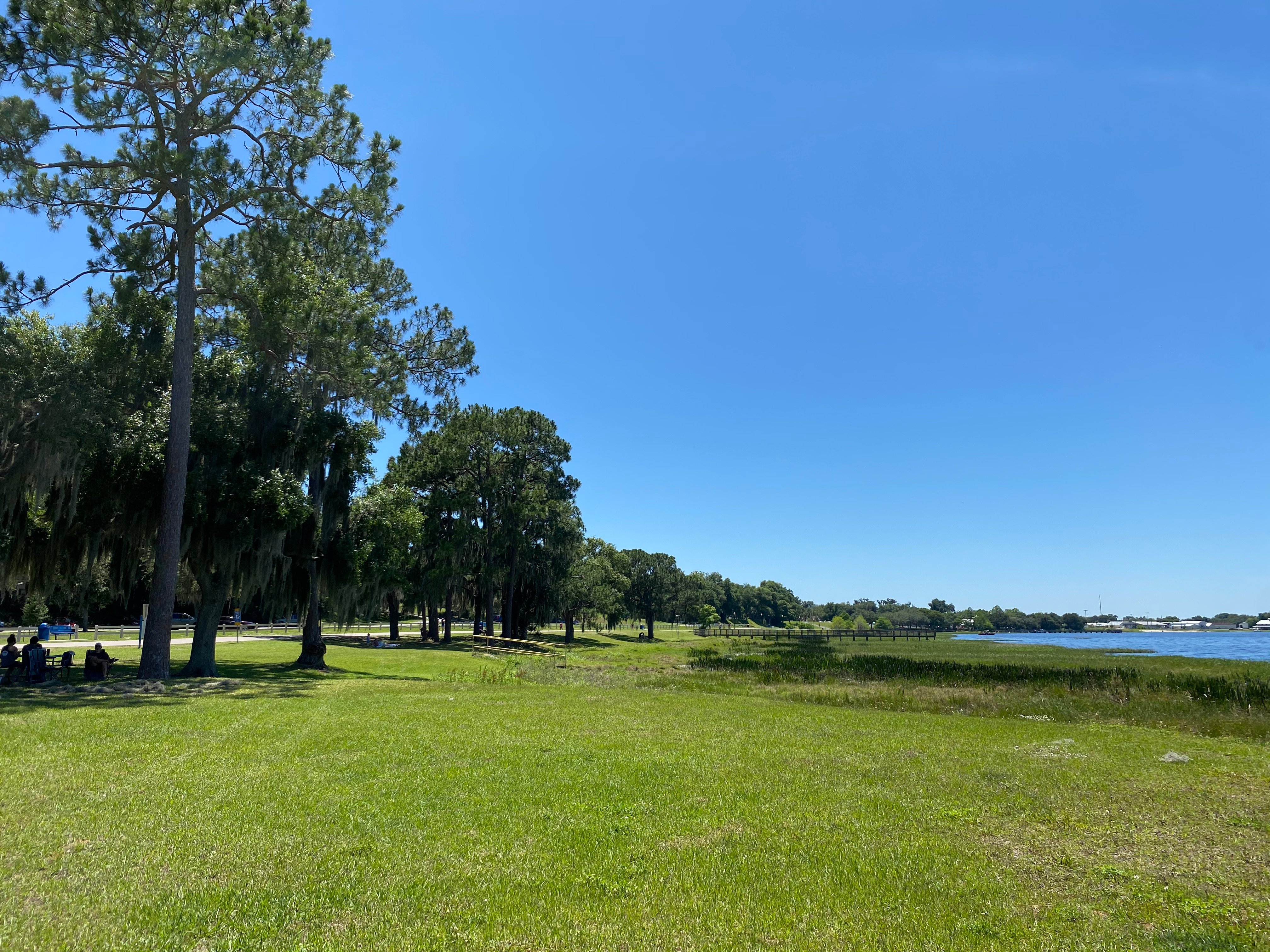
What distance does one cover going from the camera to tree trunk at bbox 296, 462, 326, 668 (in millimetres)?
25641

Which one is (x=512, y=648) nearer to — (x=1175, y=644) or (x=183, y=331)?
(x=183, y=331)

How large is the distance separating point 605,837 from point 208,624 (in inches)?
829

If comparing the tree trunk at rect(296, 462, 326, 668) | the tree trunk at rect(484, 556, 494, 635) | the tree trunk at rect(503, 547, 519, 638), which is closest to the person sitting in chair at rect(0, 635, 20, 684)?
the tree trunk at rect(296, 462, 326, 668)

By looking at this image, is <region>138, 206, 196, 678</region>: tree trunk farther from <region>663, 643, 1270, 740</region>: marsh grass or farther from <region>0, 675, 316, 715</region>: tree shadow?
<region>663, 643, 1270, 740</region>: marsh grass

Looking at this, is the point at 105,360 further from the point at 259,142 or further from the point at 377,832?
the point at 377,832

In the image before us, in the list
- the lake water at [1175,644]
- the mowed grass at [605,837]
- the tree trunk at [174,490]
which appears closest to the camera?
the mowed grass at [605,837]

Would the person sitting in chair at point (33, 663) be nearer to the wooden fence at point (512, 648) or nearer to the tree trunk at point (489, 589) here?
the wooden fence at point (512, 648)

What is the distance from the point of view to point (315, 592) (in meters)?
27.4

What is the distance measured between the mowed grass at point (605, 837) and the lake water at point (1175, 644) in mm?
62646

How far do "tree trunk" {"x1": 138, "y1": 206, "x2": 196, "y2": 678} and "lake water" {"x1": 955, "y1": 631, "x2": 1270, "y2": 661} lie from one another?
71.3m

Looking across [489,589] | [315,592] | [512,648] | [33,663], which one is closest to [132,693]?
[33,663]

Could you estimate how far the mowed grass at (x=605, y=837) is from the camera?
5.09 m

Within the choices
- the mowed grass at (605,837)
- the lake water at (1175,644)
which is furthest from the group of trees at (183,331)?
the lake water at (1175,644)

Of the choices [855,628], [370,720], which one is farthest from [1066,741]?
[855,628]
